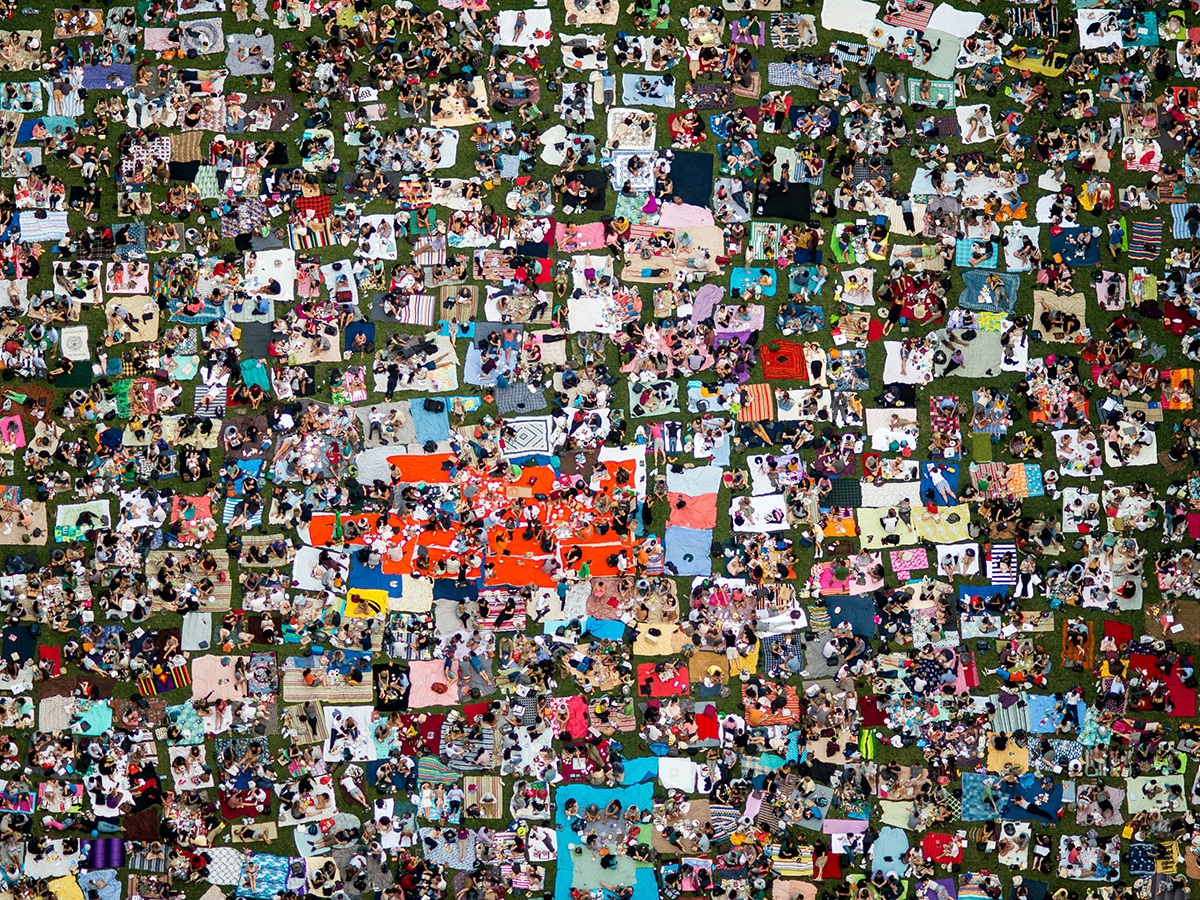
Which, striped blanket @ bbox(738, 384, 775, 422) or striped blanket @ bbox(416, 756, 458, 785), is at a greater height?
striped blanket @ bbox(738, 384, 775, 422)

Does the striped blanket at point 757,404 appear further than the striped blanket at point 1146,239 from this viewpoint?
No

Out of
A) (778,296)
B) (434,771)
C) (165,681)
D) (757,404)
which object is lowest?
(434,771)

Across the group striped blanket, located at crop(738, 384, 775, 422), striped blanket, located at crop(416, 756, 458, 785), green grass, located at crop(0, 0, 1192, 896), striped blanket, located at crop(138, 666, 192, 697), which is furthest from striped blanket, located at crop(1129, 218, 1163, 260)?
striped blanket, located at crop(138, 666, 192, 697)

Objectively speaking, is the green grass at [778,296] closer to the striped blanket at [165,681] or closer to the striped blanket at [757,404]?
the striped blanket at [165,681]

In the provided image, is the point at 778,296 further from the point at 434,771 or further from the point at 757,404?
the point at 434,771

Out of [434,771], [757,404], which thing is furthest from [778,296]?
[434,771]

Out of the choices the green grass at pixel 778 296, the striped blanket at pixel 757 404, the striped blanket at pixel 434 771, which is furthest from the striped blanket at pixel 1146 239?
the striped blanket at pixel 434 771

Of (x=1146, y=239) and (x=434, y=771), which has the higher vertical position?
(x=1146, y=239)

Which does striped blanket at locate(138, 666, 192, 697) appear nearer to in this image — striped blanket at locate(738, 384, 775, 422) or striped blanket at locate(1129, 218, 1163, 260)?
striped blanket at locate(738, 384, 775, 422)

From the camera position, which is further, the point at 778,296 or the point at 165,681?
the point at 778,296
